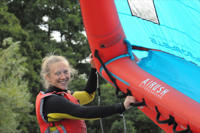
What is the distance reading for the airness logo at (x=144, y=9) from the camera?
6.55ft

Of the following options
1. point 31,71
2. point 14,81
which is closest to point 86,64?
point 31,71

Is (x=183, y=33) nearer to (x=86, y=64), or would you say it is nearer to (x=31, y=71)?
(x=31, y=71)

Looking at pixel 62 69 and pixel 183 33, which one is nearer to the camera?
pixel 62 69

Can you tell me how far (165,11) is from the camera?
6.90 feet

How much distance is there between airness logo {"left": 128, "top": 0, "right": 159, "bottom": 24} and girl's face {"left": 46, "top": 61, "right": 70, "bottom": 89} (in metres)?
0.56

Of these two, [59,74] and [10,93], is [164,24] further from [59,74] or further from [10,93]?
[10,93]

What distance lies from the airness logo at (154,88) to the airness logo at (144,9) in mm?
580

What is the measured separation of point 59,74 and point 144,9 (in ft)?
2.30

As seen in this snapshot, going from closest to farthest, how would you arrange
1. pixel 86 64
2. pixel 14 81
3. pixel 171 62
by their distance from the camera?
pixel 171 62 < pixel 14 81 < pixel 86 64

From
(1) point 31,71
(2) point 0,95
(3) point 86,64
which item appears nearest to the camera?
(2) point 0,95

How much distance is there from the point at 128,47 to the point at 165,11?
50 centimetres

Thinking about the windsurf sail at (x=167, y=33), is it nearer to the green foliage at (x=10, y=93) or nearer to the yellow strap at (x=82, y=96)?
the yellow strap at (x=82, y=96)

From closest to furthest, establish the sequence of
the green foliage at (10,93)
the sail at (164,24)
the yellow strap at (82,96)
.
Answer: the sail at (164,24), the yellow strap at (82,96), the green foliage at (10,93)

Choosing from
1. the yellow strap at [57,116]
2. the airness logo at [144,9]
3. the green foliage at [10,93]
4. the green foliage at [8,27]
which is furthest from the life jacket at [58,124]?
the green foliage at [8,27]
